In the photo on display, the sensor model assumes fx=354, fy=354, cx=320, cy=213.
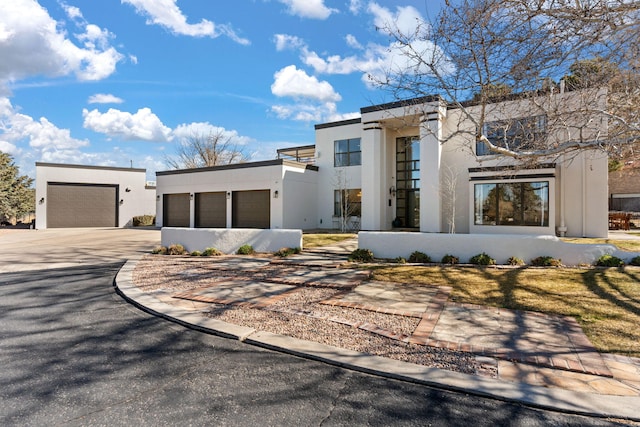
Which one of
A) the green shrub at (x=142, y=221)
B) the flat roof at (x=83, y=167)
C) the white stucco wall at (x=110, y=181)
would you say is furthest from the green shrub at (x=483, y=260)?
the flat roof at (x=83, y=167)

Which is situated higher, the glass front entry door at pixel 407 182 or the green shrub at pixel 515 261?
the glass front entry door at pixel 407 182

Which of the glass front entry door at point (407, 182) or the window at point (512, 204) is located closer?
the window at point (512, 204)

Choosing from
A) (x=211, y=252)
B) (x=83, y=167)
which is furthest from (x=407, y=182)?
(x=83, y=167)

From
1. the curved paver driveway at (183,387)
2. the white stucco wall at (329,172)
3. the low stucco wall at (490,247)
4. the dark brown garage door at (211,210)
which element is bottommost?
the curved paver driveway at (183,387)

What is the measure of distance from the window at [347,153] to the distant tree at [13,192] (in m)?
27.4

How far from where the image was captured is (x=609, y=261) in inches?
324

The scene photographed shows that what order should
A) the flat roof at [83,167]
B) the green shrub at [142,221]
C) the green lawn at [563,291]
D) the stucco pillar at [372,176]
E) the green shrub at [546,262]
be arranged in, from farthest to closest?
the green shrub at [142,221] → the flat roof at [83,167] → the stucco pillar at [372,176] → the green shrub at [546,262] → the green lawn at [563,291]

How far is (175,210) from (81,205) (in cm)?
773

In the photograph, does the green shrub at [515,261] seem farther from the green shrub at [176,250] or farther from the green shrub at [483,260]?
the green shrub at [176,250]

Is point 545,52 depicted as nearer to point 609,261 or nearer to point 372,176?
point 609,261

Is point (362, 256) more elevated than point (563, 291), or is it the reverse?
point (362, 256)

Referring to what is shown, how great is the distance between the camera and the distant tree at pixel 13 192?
29.4 meters

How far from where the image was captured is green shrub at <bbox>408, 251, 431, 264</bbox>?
9.44 meters

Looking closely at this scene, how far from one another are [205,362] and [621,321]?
5387mm
